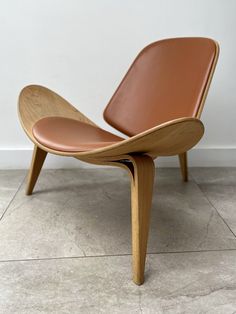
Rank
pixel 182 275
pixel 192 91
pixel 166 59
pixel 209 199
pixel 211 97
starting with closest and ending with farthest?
pixel 182 275, pixel 192 91, pixel 166 59, pixel 209 199, pixel 211 97

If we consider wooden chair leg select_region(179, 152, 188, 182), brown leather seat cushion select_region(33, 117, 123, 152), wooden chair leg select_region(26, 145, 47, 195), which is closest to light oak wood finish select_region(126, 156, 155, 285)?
brown leather seat cushion select_region(33, 117, 123, 152)

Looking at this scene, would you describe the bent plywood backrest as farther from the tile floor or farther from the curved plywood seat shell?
the tile floor

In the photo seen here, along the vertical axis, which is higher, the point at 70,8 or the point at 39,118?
the point at 70,8

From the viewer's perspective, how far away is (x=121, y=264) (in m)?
1.00

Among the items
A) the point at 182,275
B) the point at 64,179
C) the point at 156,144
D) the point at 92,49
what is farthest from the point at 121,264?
the point at 92,49

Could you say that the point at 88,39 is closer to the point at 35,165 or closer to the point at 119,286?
the point at 35,165

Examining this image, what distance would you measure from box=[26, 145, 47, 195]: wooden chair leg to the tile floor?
Result: 49 millimetres

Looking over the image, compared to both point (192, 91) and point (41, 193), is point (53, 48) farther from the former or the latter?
point (192, 91)

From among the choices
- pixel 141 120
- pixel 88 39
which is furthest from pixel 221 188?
pixel 88 39

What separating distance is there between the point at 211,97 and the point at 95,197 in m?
0.87

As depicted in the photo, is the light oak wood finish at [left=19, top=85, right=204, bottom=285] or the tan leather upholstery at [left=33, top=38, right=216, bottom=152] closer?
the light oak wood finish at [left=19, top=85, right=204, bottom=285]

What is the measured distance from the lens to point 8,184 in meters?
1.62

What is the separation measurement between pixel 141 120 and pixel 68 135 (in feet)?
1.05

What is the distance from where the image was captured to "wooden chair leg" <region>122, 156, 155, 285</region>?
889 millimetres
